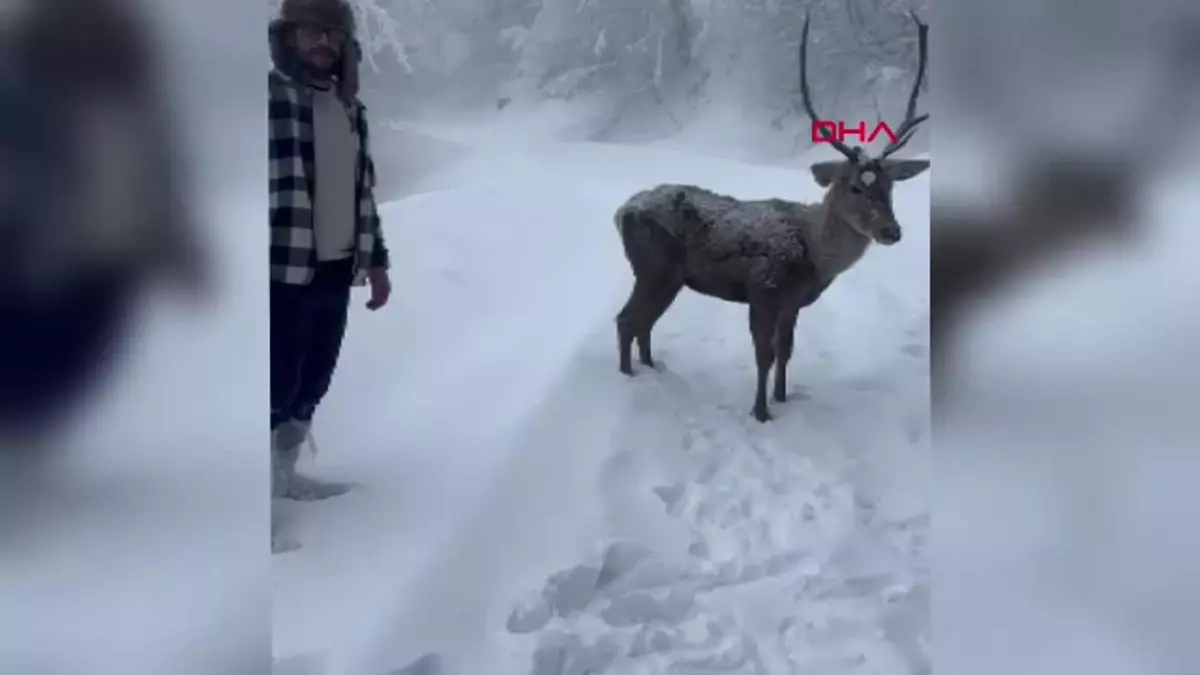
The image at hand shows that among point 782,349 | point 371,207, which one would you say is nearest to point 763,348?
point 782,349

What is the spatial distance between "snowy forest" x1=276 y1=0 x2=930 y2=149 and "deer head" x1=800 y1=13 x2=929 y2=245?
0.01m

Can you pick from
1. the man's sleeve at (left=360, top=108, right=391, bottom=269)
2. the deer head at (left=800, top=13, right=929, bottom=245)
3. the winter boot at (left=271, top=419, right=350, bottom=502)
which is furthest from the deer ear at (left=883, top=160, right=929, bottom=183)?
the winter boot at (left=271, top=419, right=350, bottom=502)

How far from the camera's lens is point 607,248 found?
114 centimetres

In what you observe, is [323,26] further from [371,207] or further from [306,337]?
[306,337]

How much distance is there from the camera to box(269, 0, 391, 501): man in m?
0.93

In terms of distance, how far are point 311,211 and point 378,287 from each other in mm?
111

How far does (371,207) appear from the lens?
992 millimetres

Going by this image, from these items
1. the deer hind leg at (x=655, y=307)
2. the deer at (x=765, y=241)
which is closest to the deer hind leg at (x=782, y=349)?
the deer at (x=765, y=241)

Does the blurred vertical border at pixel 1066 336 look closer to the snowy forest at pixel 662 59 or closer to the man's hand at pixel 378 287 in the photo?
the snowy forest at pixel 662 59

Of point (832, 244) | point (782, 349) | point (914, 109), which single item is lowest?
point (782, 349)

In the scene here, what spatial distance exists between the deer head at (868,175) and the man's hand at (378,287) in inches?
20.4

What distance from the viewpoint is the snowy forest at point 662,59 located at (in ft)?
3.59

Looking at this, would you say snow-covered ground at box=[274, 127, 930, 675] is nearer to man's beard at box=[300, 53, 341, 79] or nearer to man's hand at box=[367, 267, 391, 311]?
man's hand at box=[367, 267, 391, 311]

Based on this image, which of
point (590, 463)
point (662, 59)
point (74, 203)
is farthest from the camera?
point (662, 59)
